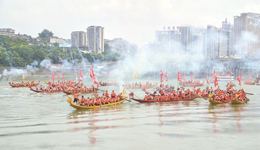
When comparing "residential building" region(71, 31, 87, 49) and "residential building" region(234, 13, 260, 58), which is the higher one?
"residential building" region(71, 31, 87, 49)

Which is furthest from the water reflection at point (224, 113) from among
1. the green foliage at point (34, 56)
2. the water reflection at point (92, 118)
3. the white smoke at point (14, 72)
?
the white smoke at point (14, 72)

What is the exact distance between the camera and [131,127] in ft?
75.4

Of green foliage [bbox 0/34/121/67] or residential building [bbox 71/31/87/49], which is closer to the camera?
green foliage [bbox 0/34/121/67]

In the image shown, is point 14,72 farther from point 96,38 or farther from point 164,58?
point 96,38

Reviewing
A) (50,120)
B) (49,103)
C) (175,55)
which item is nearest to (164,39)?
(175,55)

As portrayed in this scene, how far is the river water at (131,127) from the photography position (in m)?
18.8

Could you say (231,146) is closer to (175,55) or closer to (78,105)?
(78,105)

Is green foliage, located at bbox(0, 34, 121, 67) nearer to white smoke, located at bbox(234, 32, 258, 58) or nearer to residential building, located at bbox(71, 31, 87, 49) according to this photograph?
white smoke, located at bbox(234, 32, 258, 58)

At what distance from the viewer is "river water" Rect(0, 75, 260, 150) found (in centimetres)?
1878

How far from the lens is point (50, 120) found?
25.4 m

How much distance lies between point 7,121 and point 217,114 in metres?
12.9

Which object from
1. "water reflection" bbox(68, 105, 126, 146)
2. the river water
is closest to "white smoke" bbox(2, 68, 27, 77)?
the river water

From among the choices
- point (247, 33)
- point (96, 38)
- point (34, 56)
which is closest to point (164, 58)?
point (247, 33)

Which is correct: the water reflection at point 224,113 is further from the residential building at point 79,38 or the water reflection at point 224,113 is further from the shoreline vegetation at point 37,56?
the residential building at point 79,38
